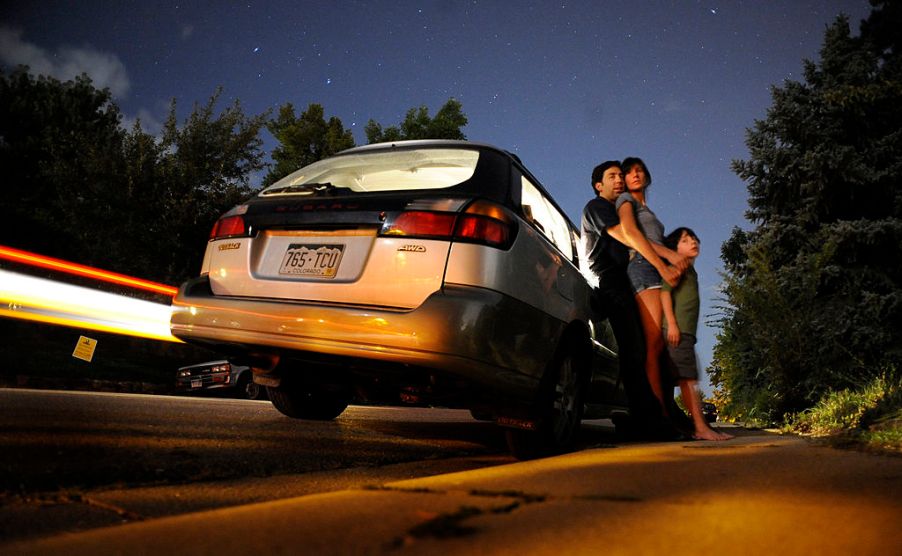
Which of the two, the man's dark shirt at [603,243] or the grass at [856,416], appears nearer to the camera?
the grass at [856,416]

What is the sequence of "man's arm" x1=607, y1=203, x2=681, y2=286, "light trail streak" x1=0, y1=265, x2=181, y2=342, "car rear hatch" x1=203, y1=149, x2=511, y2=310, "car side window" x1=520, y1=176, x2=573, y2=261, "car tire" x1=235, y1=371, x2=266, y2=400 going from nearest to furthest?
"car rear hatch" x1=203, y1=149, x2=511, y2=310 → "car side window" x1=520, y1=176, x2=573, y2=261 → "man's arm" x1=607, y1=203, x2=681, y2=286 → "light trail streak" x1=0, y1=265, x2=181, y2=342 → "car tire" x1=235, y1=371, x2=266, y2=400

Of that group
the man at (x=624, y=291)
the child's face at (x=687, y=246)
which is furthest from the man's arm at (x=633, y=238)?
the child's face at (x=687, y=246)

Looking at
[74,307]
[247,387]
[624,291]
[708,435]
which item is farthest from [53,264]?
[708,435]

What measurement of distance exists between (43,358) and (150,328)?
2125 mm

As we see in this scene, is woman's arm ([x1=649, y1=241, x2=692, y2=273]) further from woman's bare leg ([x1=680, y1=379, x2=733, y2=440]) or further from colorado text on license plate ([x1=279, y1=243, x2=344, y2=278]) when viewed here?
colorado text on license plate ([x1=279, y1=243, x2=344, y2=278])

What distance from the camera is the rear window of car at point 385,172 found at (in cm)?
376

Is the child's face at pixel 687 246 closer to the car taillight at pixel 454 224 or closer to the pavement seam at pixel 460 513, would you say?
the car taillight at pixel 454 224

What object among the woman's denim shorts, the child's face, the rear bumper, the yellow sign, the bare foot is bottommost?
the bare foot

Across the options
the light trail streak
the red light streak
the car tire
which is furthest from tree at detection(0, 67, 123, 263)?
the car tire

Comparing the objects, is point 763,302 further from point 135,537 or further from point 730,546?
point 135,537

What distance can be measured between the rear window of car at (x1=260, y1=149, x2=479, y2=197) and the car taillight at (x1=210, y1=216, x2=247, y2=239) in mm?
260

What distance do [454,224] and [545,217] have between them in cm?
123

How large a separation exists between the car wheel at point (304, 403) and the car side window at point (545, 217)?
78.7 inches

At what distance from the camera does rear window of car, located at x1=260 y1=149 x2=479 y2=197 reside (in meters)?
3.76
